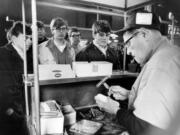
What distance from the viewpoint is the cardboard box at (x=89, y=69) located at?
1.34m

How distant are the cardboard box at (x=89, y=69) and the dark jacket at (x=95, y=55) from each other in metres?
0.75

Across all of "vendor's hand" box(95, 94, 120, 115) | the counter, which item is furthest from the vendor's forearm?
the counter

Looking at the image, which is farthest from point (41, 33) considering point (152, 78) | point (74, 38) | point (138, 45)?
point (152, 78)

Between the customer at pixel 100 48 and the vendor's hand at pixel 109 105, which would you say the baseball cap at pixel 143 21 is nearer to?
the vendor's hand at pixel 109 105

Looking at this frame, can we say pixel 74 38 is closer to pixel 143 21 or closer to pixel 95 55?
pixel 95 55

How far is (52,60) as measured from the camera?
194 cm

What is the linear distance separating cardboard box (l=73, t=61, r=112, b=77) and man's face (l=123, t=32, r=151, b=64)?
1.14 feet

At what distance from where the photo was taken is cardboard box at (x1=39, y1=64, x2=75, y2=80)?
1.22m

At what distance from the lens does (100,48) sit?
2.39 meters

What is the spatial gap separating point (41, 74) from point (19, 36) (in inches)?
44.8

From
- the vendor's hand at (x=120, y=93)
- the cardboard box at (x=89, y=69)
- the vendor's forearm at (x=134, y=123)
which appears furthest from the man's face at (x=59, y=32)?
the vendor's forearm at (x=134, y=123)

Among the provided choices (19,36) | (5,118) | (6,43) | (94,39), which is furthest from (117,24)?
(5,118)

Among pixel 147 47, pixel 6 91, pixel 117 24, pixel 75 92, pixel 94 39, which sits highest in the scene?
pixel 117 24

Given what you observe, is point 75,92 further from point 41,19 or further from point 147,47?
point 41,19
